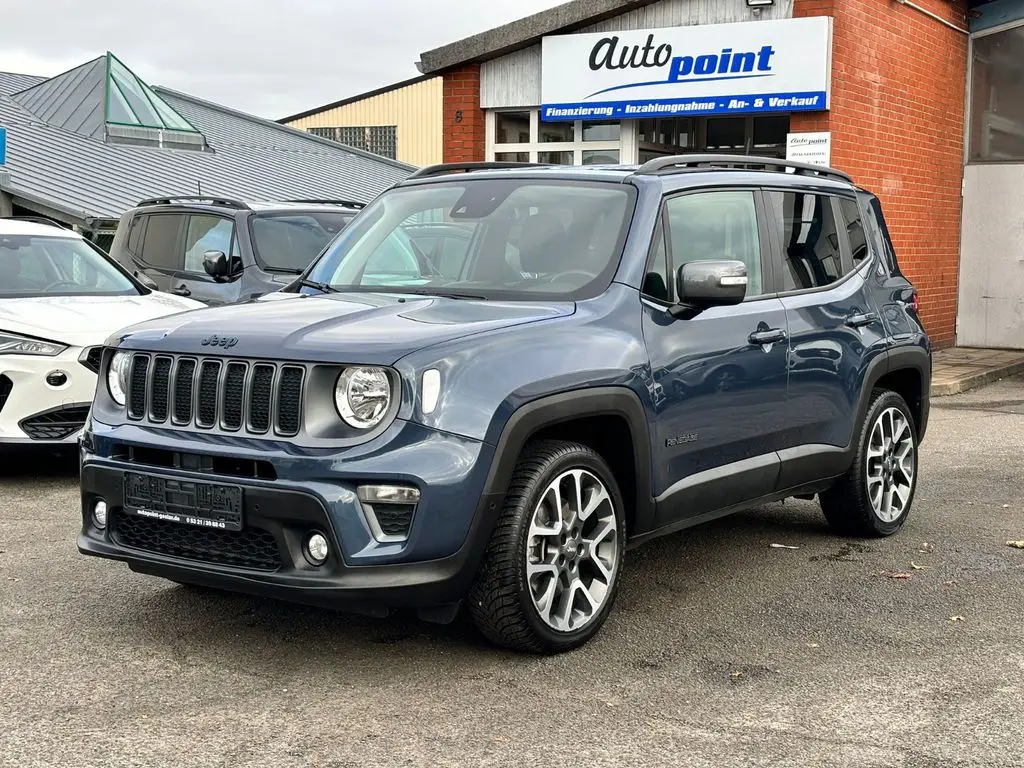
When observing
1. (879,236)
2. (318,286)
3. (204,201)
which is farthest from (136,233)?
(879,236)

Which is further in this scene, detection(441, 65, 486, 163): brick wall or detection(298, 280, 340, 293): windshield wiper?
detection(441, 65, 486, 163): brick wall

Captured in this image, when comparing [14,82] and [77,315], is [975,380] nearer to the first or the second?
[77,315]

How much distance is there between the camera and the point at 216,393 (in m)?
4.59

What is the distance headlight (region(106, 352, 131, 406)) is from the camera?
497 centimetres

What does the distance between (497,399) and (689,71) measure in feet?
37.2

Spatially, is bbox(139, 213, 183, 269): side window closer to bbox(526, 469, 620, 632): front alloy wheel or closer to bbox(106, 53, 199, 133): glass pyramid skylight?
bbox(526, 469, 620, 632): front alloy wheel

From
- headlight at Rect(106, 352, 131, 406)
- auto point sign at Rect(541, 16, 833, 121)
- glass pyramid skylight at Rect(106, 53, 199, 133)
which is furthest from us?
glass pyramid skylight at Rect(106, 53, 199, 133)

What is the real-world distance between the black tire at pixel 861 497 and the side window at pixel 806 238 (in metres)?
0.73

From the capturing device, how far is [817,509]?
303 inches

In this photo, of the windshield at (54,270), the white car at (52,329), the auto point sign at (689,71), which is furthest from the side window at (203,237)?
the auto point sign at (689,71)

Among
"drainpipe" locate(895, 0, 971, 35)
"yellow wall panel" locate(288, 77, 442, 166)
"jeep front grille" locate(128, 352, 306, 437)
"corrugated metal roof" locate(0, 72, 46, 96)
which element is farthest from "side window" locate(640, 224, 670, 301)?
"yellow wall panel" locate(288, 77, 442, 166)

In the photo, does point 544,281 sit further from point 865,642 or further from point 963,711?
point 963,711

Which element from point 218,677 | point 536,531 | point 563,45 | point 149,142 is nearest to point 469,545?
point 536,531

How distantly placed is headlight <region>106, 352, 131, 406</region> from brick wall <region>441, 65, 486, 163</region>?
1191cm
